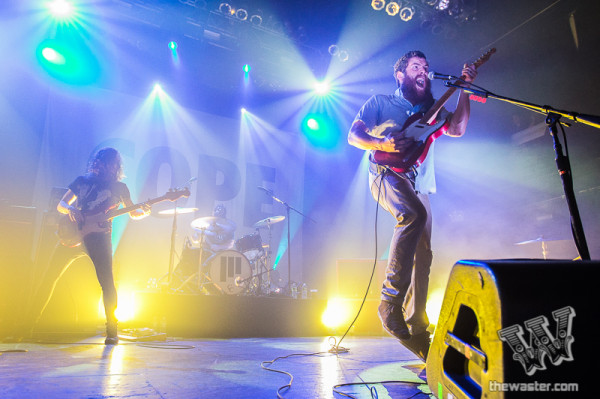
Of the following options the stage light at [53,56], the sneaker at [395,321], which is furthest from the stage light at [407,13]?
the stage light at [53,56]

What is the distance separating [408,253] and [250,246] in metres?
6.13

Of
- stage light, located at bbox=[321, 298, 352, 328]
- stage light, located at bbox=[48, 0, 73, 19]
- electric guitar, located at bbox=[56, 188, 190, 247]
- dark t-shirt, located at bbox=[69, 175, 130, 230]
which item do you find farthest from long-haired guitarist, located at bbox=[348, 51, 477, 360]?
stage light, located at bbox=[48, 0, 73, 19]

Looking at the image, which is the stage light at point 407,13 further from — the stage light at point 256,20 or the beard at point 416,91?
the beard at point 416,91

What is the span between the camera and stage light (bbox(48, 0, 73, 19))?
7.03 metres

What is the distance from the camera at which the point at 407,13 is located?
Answer: 22.2 feet

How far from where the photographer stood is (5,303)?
4180 mm

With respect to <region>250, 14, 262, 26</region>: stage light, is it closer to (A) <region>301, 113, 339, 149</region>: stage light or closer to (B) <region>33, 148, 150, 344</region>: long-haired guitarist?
(A) <region>301, 113, 339, 149</region>: stage light

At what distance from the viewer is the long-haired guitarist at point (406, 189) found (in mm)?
2359

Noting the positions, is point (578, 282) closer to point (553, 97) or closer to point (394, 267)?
point (394, 267)

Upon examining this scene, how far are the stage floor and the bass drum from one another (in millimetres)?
3371

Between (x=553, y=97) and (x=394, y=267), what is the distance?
5935 mm

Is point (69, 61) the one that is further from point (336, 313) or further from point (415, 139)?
point (415, 139)

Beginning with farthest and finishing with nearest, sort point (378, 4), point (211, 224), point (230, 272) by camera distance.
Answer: point (211, 224)
point (230, 272)
point (378, 4)

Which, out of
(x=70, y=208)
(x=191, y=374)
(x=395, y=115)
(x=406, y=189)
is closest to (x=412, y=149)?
(x=406, y=189)
